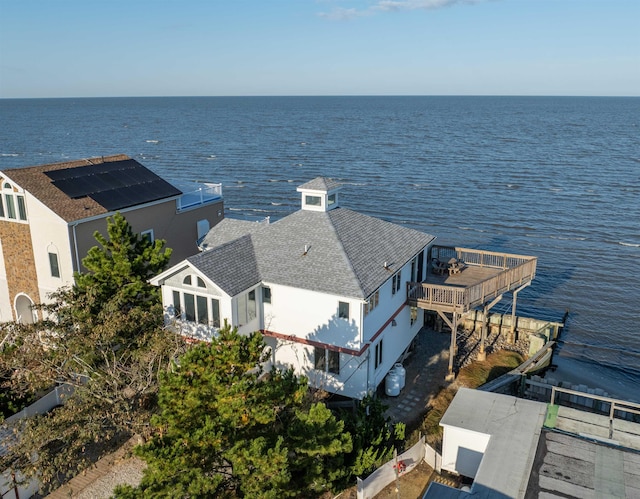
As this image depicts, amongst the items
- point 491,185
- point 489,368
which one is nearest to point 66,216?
point 489,368

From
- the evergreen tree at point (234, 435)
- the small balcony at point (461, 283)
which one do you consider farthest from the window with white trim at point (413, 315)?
the evergreen tree at point (234, 435)

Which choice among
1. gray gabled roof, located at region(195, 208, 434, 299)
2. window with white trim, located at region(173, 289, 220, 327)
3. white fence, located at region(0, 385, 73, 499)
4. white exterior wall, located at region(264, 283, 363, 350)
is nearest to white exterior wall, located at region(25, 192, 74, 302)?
white fence, located at region(0, 385, 73, 499)

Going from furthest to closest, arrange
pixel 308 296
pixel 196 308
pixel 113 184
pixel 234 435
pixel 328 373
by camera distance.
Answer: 1. pixel 113 184
2. pixel 328 373
3. pixel 196 308
4. pixel 308 296
5. pixel 234 435

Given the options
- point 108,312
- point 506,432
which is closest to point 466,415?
point 506,432

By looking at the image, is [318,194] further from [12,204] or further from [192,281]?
[12,204]

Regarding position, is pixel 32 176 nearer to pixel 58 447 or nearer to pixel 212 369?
pixel 58 447
